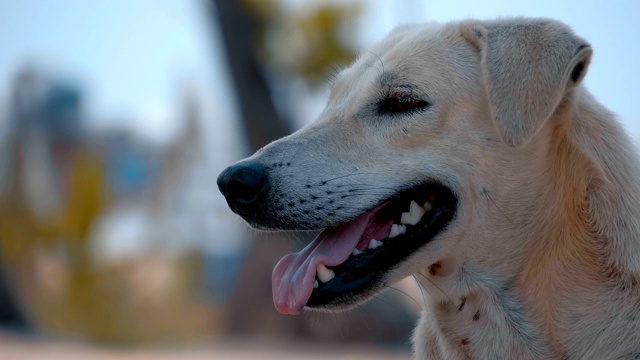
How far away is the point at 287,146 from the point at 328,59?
1131 centimetres

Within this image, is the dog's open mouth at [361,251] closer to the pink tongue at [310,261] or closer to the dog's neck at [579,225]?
the pink tongue at [310,261]

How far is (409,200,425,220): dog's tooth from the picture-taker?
9.89 ft

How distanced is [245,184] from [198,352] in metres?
6.39

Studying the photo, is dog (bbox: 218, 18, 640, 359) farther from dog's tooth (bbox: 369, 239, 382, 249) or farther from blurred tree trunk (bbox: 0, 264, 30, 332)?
blurred tree trunk (bbox: 0, 264, 30, 332)

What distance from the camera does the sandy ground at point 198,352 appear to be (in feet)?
26.6

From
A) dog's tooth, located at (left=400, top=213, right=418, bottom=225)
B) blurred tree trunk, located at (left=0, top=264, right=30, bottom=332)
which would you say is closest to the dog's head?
dog's tooth, located at (left=400, top=213, right=418, bottom=225)

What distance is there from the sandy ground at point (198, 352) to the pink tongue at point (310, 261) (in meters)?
5.44

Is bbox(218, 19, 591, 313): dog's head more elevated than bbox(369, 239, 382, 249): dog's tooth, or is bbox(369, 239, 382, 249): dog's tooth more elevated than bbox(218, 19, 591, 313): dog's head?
bbox(218, 19, 591, 313): dog's head

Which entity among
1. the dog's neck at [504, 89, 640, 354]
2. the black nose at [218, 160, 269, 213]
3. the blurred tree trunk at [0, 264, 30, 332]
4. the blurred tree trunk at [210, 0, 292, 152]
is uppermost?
the black nose at [218, 160, 269, 213]

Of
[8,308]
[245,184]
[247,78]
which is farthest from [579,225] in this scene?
[8,308]

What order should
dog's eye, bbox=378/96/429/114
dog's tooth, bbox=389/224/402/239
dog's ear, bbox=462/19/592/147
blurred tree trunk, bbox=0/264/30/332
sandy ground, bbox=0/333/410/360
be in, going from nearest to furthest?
dog's ear, bbox=462/19/592/147 → dog's tooth, bbox=389/224/402/239 → dog's eye, bbox=378/96/429/114 → sandy ground, bbox=0/333/410/360 → blurred tree trunk, bbox=0/264/30/332

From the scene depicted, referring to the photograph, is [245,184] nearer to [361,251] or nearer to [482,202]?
[361,251]

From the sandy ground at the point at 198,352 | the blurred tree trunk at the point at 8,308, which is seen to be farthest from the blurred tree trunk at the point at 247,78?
the blurred tree trunk at the point at 8,308

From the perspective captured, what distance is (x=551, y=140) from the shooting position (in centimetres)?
305
